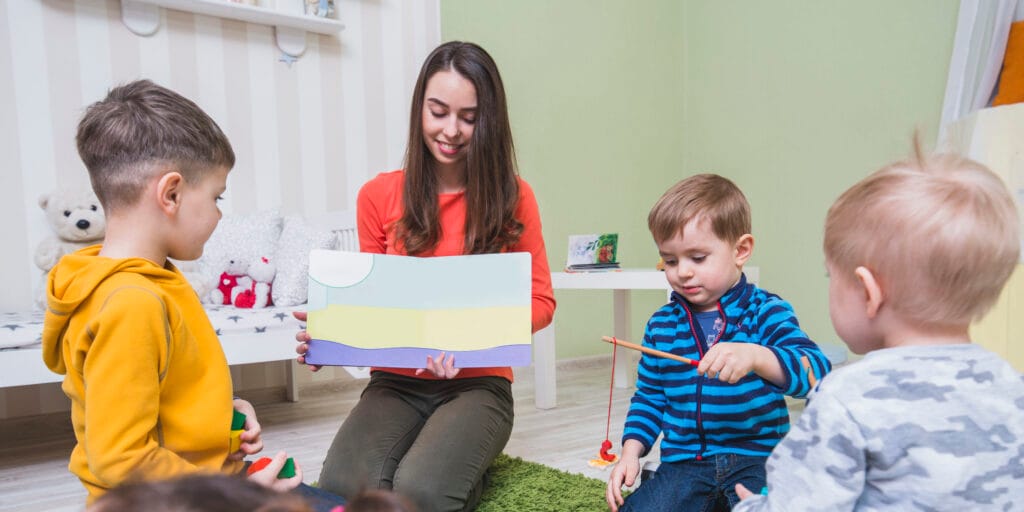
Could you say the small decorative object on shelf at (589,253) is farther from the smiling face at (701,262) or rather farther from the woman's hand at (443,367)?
the smiling face at (701,262)

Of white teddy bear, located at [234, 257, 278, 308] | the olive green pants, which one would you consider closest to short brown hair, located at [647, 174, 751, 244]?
the olive green pants

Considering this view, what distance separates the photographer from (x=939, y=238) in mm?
651

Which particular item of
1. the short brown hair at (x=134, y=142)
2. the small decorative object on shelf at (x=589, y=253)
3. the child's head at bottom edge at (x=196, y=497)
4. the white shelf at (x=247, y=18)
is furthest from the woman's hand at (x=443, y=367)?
the white shelf at (x=247, y=18)

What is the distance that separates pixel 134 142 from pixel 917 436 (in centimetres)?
96

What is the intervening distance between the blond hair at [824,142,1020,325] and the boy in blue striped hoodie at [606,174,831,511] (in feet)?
1.32

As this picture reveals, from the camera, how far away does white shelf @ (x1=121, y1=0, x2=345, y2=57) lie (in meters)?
2.48

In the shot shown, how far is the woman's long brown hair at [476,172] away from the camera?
1.49 metres

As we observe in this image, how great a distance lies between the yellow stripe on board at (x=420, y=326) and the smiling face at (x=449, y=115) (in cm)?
36

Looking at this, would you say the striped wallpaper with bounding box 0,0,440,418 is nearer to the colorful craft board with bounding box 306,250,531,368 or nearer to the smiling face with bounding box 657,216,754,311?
the colorful craft board with bounding box 306,250,531,368

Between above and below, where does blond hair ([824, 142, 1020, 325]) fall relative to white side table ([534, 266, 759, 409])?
above

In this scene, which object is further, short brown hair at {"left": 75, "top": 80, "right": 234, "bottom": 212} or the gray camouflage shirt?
short brown hair at {"left": 75, "top": 80, "right": 234, "bottom": 212}

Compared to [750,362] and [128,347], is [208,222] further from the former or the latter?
[750,362]

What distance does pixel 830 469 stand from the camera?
635 mm

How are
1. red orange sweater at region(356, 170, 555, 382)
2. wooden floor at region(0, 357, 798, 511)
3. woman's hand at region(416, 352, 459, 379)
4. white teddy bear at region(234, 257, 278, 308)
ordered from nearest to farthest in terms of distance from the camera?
woman's hand at region(416, 352, 459, 379) → red orange sweater at region(356, 170, 555, 382) → wooden floor at region(0, 357, 798, 511) → white teddy bear at region(234, 257, 278, 308)
